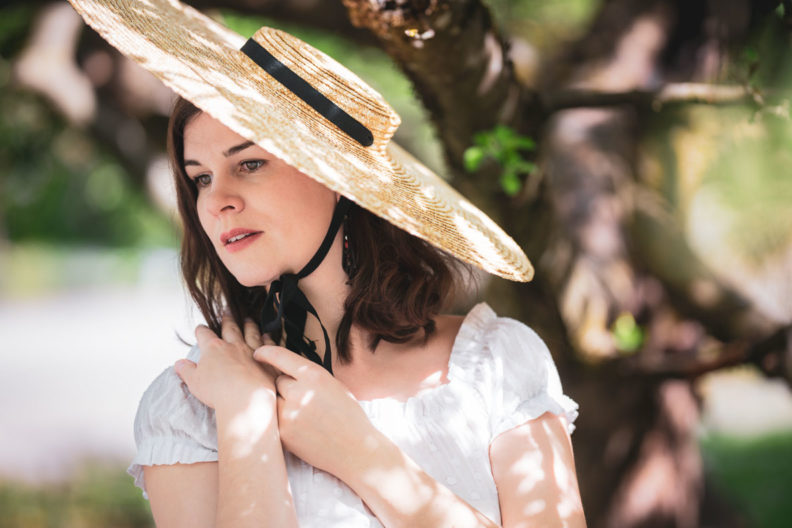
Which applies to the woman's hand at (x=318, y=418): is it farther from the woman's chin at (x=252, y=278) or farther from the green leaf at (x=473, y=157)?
the green leaf at (x=473, y=157)

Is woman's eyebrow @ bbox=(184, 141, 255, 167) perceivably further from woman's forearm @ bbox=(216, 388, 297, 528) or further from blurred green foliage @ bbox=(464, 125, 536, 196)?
blurred green foliage @ bbox=(464, 125, 536, 196)

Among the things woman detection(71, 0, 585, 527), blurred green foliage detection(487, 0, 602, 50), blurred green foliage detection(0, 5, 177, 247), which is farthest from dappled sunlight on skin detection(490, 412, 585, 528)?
blurred green foliage detection(487, 0, 602, 50)

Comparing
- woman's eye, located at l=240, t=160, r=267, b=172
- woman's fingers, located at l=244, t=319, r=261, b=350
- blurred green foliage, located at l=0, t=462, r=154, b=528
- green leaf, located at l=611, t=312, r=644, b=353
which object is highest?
woman's eye, located at l=240, t=160, r=267, b=172

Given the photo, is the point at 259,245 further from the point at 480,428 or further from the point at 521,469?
the point at 521,469

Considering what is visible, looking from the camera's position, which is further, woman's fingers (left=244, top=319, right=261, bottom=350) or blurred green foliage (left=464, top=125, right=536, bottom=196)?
blurred green foliage (left=464, top=125, right=536, bottom=196)

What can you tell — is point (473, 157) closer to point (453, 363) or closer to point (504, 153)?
point (504, 153)

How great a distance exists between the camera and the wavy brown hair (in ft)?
6.61

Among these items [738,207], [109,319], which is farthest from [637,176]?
[109,319]

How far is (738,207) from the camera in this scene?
3557 millimetres

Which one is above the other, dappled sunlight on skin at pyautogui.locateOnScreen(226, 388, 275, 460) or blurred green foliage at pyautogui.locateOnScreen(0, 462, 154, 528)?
dappled sunlight on skin at pyautogui.locateOnScreen(226, 388, 275, 460)

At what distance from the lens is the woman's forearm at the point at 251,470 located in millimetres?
1569

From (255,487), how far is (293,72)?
101 cm

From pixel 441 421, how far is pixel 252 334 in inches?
21.5

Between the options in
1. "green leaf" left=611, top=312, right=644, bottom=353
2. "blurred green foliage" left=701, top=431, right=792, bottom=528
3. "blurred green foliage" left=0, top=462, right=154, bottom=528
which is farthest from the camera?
"blurred green foliage" left=0, top=462, right=154, bottom=528
